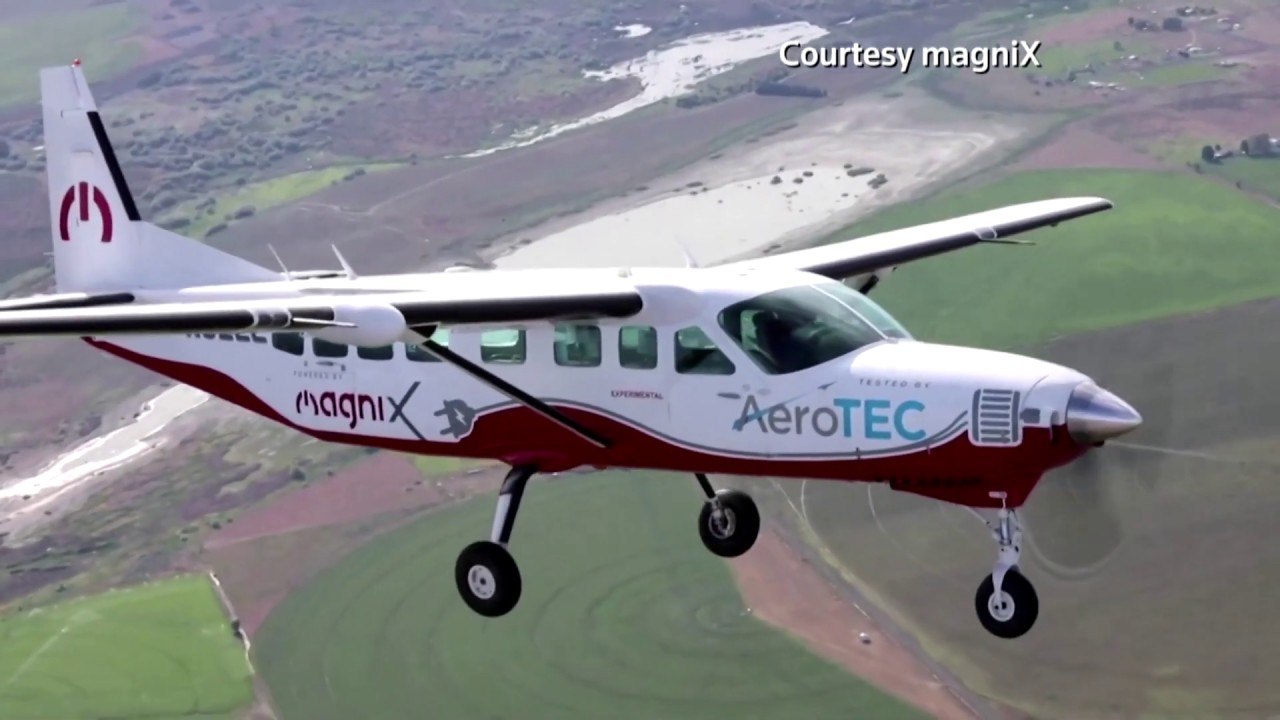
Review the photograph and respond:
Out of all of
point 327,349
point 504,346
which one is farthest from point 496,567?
point 327,349

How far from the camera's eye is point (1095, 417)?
21.3 metres

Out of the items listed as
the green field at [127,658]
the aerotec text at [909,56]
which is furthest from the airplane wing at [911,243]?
the aerotec text at [909,56]

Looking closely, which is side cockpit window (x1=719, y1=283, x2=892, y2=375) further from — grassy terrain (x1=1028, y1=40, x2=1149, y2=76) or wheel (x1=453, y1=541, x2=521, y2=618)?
grassy terrain (x1=1028, y1=40, x2=1149, y2=76)

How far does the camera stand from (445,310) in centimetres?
2334

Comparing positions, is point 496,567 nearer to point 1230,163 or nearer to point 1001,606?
point 1001,606

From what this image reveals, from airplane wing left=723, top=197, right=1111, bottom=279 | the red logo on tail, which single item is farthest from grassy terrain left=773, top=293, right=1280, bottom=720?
the red logo on tail

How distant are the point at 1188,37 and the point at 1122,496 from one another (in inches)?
3758

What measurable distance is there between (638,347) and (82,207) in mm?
12600

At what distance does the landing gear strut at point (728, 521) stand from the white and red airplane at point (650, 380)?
0.12ft

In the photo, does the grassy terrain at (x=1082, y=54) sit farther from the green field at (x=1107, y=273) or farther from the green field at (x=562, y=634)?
the green field at (x=562, y=634)

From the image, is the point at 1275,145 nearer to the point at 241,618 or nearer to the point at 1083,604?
the point at 1083,604

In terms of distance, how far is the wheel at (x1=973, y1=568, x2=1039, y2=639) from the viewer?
23.0m

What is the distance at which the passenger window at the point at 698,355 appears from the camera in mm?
24031

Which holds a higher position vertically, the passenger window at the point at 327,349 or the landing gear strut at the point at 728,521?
the passenger window at the point at 327,349
